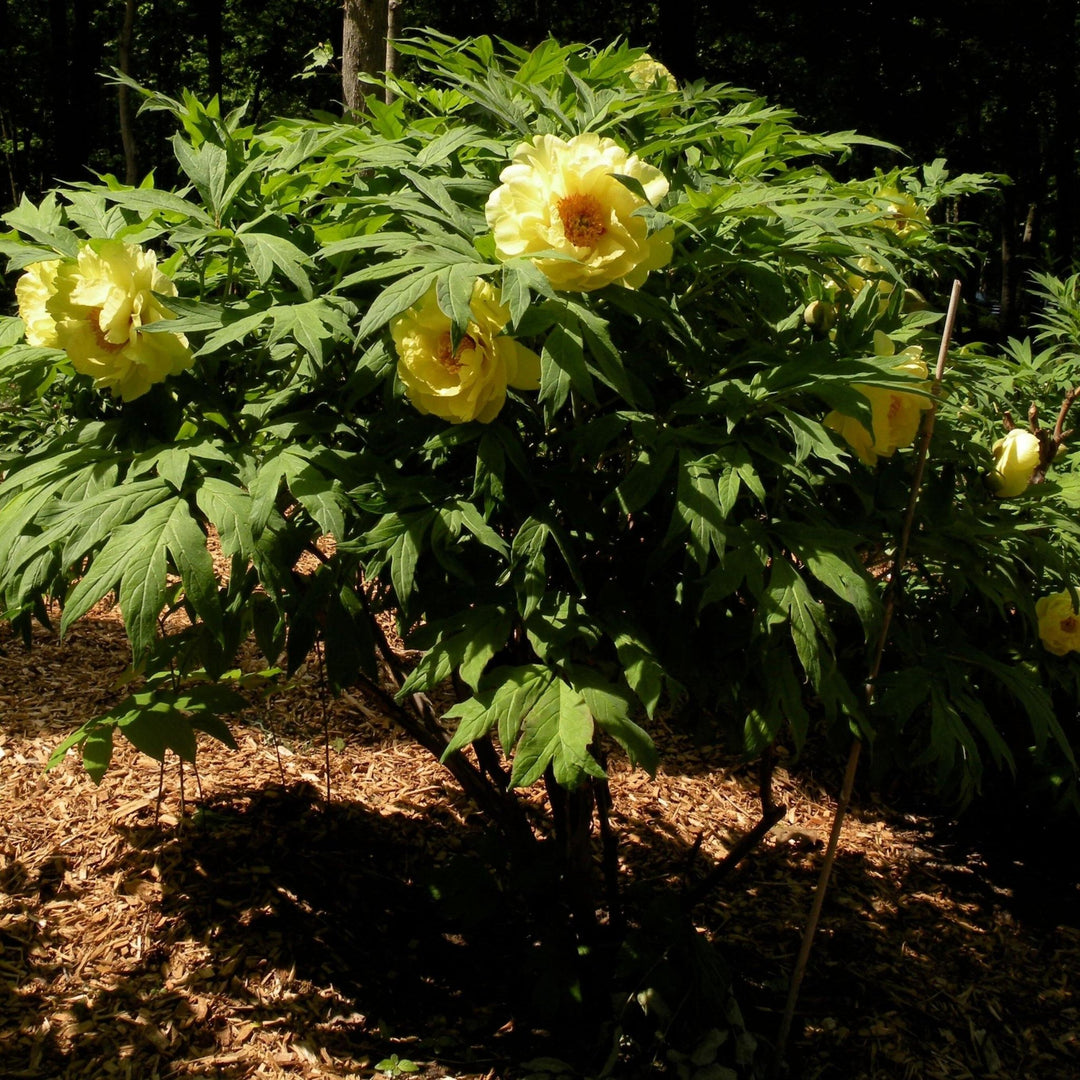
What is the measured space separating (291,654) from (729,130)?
134 centimetres

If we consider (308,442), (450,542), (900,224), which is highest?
(900,224)

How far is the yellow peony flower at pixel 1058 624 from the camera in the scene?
2605 millimetres

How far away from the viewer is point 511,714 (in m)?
1.79

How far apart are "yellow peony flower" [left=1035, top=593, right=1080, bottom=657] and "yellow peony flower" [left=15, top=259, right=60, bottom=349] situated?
231cm

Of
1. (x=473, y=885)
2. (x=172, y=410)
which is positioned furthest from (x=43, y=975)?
(x=172, y=410)

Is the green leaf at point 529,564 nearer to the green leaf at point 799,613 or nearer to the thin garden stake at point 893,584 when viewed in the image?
the green leaf at point 799,613

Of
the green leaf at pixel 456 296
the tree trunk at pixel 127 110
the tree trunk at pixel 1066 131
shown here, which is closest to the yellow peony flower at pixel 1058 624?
the green leaf at pixel 456 296

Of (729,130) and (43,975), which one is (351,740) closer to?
(43,975)

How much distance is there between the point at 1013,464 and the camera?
88.6 inches

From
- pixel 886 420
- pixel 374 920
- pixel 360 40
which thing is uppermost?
pixel 360 40

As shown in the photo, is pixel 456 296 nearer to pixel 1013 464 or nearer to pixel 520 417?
pixel 520 417

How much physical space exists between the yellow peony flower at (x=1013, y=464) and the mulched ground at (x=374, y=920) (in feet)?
4.68

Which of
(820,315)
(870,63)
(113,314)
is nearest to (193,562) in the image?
(113,314)

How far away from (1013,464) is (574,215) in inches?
46.6
